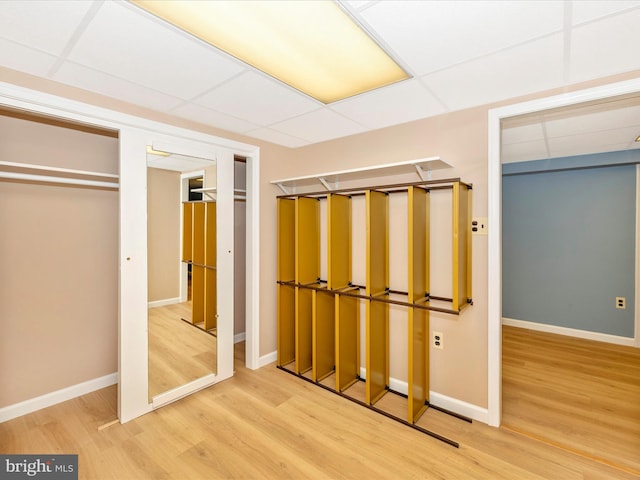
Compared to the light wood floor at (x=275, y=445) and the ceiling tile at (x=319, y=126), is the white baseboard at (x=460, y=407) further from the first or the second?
the ceiling tile at (x=319, y=126)

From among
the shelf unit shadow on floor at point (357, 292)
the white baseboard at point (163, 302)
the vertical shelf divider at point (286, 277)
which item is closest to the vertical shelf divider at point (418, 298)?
the shelf unit shadow on floor at point (357, 292)

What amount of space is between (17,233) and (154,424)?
1.79m

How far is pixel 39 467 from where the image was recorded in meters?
1.90

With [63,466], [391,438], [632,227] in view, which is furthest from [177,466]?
[632,227]

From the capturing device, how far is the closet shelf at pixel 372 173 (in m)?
2.35

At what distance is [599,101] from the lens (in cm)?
200

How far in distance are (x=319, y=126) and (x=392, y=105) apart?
746 millimetres

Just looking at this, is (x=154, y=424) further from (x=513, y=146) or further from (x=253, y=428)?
(x=513, y=146)

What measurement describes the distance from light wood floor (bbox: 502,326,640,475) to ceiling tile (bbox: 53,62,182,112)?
11.8 ft

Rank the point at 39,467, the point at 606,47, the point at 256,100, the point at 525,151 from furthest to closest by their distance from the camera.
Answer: the point at 525,151
the point at 256,100
the point at 39,467
the point at 606,47

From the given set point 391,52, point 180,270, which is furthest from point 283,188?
point 391,52

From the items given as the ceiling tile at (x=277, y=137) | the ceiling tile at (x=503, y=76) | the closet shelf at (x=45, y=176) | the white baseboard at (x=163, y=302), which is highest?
the ceiling tile at (x=277, y=137)

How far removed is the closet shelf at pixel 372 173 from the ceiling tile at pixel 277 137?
1.43ft

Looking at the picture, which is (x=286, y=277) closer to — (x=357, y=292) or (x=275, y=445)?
(x=357, y=292)
